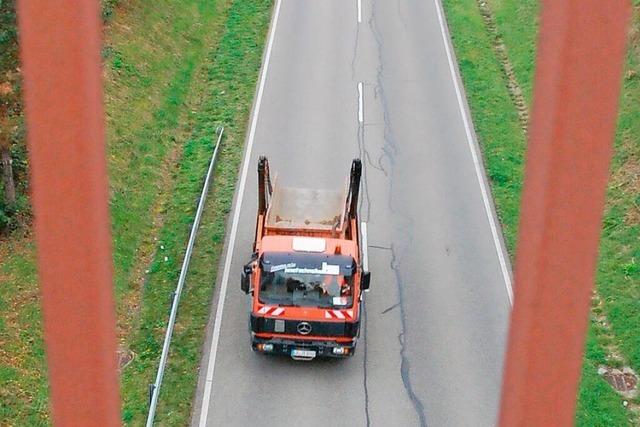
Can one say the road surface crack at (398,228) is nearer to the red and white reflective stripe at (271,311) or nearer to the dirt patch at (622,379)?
the red and white reflective stripe at (271,311)

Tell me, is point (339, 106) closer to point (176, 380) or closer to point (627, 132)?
point (627, 132)

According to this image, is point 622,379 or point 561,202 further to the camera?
point 622,379

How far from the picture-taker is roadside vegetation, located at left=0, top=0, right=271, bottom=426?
14.9m

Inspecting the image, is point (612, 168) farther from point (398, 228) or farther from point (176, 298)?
point (176, 298)

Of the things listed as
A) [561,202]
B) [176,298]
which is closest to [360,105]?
[176,298]

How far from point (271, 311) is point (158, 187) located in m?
7.15

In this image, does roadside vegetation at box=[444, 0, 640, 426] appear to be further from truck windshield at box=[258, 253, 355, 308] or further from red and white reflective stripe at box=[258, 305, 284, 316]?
red and white reflective stripe at box=[258, 305, 284, 316]

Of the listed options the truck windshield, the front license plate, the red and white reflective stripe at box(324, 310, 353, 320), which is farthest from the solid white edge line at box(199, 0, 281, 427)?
the red and white reflective stripe at box(324, 310, 353, 320)

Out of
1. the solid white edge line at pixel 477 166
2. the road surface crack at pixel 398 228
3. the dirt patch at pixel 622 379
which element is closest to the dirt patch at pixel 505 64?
the solid white edge line at pixel 477 166

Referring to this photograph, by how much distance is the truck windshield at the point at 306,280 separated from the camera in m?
14.3

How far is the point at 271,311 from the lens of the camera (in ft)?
47.5

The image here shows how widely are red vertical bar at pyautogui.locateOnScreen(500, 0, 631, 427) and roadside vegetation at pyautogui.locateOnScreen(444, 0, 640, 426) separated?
1232 cm

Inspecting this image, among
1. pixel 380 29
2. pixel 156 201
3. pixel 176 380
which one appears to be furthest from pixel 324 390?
pixel 380 29

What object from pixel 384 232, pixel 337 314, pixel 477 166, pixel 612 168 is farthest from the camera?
pixel 612 168
